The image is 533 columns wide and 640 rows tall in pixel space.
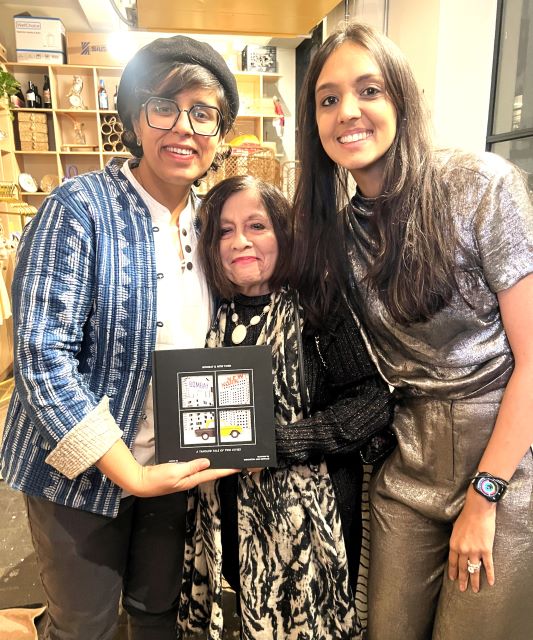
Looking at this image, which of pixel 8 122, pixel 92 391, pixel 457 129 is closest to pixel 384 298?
pixel 92 391

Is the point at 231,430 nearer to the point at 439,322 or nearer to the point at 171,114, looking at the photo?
the point at 439,322

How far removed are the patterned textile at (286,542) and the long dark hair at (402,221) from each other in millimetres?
153

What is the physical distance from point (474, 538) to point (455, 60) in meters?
2.31

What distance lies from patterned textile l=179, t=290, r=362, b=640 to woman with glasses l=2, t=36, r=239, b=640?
7.4 inches

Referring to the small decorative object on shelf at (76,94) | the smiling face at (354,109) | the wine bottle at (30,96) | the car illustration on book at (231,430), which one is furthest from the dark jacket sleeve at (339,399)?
the wine bottle at (30,96)

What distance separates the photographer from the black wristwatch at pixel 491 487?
3.30 feet

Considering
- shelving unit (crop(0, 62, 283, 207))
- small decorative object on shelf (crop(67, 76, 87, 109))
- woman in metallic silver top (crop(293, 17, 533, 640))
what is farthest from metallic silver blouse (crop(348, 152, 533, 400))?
small decorative object on shelf (crop(67, 76, 87, 109))

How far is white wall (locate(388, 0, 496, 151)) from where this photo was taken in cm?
236

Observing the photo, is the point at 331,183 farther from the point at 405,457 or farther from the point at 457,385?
the point at 405,457

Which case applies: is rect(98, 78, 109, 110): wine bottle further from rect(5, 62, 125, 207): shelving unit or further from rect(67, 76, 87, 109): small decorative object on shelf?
rect(67, 76, 87, 109): small decorative object on shelf

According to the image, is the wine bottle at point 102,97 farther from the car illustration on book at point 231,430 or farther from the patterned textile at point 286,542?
the car illustration on book at point 231,430

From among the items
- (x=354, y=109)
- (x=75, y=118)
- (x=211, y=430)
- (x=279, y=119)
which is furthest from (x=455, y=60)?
(x=75, y=118)

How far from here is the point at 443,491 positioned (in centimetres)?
111

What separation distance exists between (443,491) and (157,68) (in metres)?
1.14
